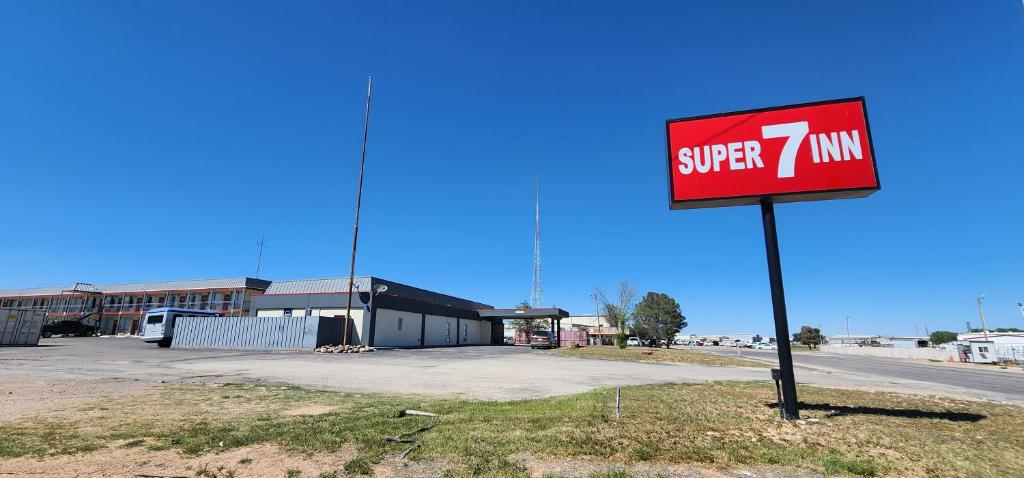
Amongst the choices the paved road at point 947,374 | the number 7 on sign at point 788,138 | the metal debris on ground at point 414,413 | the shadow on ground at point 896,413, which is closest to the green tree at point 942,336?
the paved road at point 947,374

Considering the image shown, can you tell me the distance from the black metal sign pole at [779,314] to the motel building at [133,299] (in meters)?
61.4

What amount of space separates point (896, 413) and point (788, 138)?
5470 mm

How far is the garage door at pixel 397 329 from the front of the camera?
1430 inches

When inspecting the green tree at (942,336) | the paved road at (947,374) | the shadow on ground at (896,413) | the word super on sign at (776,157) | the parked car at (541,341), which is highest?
the word super on sign at (776,157)

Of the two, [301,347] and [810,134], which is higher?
[810,134]

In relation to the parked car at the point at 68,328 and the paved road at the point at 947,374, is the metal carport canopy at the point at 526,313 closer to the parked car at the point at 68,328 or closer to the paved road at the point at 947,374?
the paved road at the point at 947,374

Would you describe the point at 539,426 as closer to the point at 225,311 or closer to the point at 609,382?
the point at 609,382

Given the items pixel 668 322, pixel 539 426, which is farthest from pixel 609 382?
pixel 668 322

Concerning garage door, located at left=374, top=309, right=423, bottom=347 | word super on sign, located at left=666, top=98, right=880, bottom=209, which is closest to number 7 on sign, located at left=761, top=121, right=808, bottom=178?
word super on sign, located at left=666, top=98, right=880, bottom=209

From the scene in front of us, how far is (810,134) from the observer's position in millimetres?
9117

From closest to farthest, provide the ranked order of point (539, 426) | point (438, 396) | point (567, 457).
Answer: point (567, 457) < point (539, 426) < point (438, 396)

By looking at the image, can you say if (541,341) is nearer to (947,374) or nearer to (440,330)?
(440,330)

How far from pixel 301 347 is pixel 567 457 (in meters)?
30.7

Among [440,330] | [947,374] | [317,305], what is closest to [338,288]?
[317,305]
